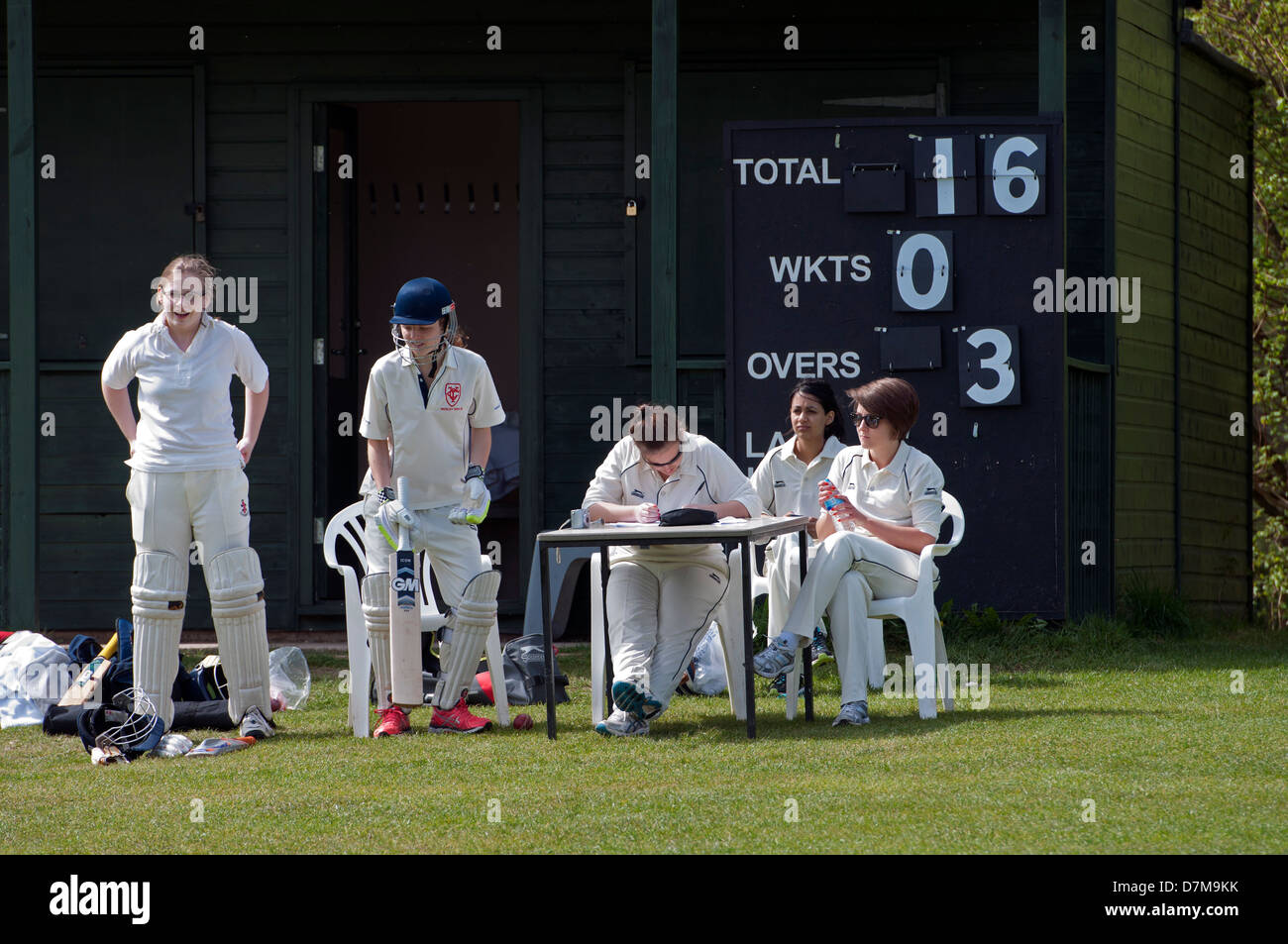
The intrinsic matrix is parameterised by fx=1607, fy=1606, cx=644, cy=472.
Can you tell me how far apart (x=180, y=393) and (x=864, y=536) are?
7.88 ft

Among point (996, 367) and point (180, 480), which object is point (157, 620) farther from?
point (996, 367)

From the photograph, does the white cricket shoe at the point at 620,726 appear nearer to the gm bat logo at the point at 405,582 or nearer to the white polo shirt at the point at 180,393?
the gm bat logo at the point at 405,582

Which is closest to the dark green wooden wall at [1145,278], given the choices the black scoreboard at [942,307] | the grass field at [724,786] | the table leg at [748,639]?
the black scoreboard at [942,307]

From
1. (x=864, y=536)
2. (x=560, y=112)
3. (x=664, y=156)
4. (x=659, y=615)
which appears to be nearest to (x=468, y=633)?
(x=659, y=615)

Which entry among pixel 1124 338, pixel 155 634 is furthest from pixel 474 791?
pixel 1124 338

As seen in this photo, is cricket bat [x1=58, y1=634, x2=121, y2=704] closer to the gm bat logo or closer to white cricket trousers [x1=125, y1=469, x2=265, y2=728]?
white cricket trousers [x1=125, y1=469, x2=265, y2=728]

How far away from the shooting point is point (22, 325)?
7656mm

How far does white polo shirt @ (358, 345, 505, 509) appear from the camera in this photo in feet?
18.2

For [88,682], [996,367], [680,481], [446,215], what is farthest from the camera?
[446,215]

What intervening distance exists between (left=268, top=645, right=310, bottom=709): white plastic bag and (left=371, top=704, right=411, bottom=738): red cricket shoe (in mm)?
902

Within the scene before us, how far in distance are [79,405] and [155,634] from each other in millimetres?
3983

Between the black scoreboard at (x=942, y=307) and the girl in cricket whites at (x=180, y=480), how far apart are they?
2813 millimetres

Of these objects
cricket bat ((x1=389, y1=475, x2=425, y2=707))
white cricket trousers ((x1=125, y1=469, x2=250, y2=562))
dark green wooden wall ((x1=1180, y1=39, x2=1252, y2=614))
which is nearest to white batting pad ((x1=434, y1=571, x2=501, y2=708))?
cricket bat ((x1=389, y1=475, x2=425, y2=707))
